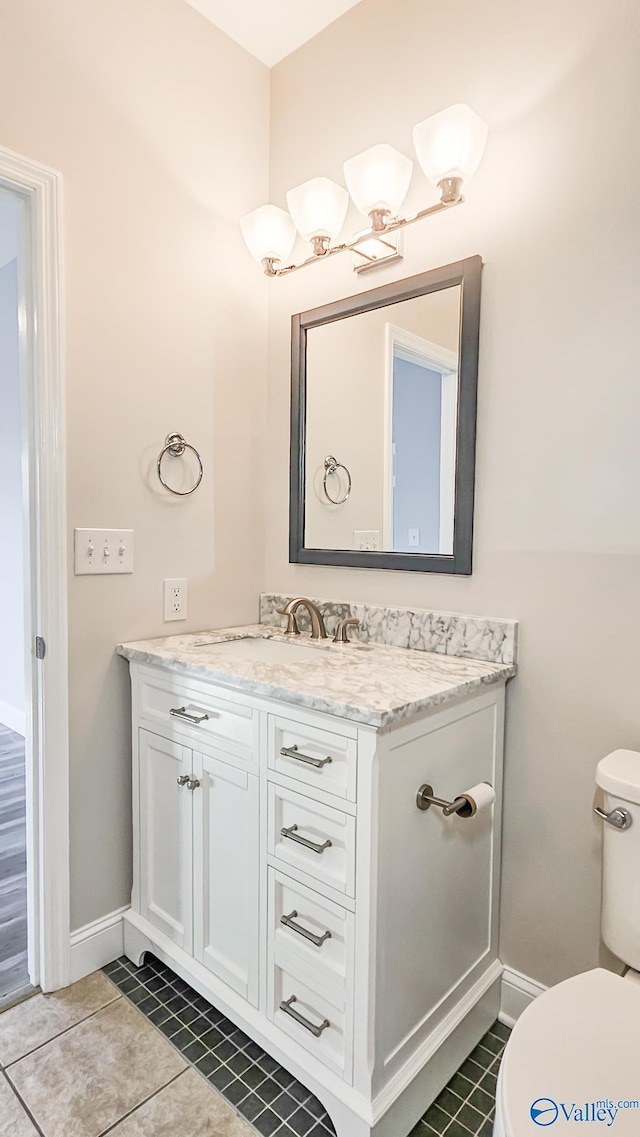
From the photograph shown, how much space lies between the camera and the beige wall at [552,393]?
1.24m

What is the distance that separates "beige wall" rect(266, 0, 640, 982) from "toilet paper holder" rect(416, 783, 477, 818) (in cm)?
32

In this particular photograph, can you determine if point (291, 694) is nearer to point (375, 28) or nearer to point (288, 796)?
point (288, 796)

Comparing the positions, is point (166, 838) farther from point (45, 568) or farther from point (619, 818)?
point (619, 818)

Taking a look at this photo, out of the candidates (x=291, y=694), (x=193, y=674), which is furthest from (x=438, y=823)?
(x=193, y=674)

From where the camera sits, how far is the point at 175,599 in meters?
1.76

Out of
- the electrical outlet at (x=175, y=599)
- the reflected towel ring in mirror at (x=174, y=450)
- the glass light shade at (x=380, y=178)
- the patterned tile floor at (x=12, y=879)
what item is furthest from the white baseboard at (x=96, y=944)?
the glass light shade at (x=380, y=178)

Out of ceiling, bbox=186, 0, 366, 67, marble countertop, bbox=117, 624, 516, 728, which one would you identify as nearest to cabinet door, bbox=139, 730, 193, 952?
marble countertop, bbox=117, 624, 516, 728

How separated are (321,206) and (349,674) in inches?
50.1

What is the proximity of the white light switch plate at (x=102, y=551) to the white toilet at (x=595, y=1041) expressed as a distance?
4.14 feet

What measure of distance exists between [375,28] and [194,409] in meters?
1.18

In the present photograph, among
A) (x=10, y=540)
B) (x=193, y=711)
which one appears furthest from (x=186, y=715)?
(x=10, y=540)

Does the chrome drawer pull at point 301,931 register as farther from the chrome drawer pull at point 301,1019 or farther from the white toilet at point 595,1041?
the white toilet at point 595,1041

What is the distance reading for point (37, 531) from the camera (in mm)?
1463

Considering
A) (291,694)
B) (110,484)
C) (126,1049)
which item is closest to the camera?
(291,694)
